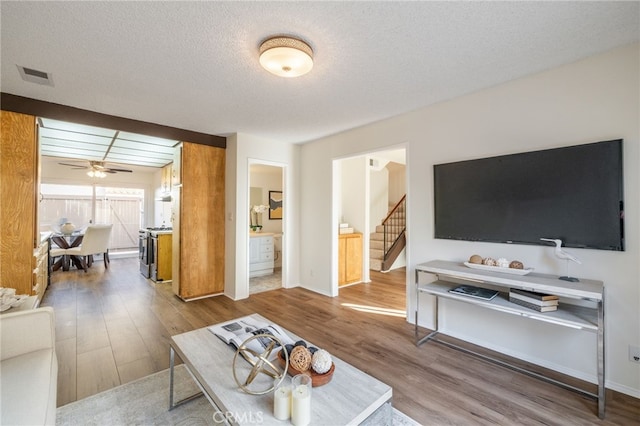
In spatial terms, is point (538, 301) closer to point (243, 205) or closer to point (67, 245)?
point (243, 205)

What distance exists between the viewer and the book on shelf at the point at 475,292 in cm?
230

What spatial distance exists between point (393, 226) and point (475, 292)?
4.44 m

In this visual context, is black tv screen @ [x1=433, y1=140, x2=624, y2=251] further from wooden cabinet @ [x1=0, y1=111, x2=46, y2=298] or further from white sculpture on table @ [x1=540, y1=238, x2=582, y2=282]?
wooden cabinet @ [x1=0, y1=111, x2=46, y2=298]

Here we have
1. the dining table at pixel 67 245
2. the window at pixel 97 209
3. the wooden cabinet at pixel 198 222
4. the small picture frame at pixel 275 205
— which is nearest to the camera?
the wooden cabinet at pixel 198 222

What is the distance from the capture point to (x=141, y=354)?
248 cm

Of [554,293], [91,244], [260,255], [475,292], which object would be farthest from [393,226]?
[91,244]

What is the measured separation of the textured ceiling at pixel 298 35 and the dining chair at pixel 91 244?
3654 mm

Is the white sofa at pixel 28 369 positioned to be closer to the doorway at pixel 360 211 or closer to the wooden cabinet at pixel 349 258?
the doorway at pixel 360 211

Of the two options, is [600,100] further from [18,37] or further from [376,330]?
[18,37]

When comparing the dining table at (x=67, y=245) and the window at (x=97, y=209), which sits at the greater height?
the window at (x=97, y=209)

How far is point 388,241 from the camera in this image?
657cm

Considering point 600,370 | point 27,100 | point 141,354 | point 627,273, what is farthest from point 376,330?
point 27,100

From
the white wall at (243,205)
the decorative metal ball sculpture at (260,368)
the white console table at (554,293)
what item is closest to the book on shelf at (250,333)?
the decorative metal ball sculpture at (260,368)

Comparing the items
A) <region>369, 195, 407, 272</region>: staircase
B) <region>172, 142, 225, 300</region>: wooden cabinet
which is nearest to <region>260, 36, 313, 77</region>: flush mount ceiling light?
<region>172, 142, 225, 300</region>: wooden cabinet
